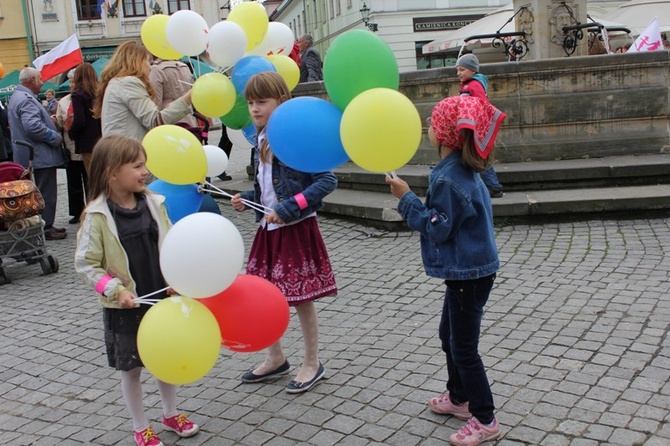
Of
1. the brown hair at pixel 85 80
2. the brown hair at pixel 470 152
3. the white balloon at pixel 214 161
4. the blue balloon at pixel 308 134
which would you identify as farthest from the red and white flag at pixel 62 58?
the brown hair at pixel 470 152

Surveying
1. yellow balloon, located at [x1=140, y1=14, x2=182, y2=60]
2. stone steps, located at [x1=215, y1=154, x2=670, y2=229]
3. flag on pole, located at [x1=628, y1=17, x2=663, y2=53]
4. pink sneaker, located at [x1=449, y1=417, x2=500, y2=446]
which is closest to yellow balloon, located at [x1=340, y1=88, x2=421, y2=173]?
pink sneaker, located at [x1=449, y1=417, x2=500, y2=446]

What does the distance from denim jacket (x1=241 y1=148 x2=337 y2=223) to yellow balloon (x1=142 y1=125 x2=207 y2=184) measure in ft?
1.42

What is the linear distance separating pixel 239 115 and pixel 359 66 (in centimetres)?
133

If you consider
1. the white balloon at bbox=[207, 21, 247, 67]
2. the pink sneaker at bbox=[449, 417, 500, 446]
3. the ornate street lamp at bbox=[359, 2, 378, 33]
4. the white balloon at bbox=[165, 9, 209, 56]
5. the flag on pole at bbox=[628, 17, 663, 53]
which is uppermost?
the ornate street lamp at bbox=[359, 2, 378, 33]

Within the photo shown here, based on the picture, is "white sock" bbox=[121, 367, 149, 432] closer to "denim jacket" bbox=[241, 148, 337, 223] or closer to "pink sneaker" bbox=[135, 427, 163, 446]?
"pink sneaker" bbox=[135, 427, 163, 446]

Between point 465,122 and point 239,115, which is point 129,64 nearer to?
point 239,115

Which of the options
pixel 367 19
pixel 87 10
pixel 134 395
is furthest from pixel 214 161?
pixel 87 10

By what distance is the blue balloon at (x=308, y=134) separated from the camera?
132 inches

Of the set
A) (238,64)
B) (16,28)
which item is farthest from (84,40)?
(238,64)

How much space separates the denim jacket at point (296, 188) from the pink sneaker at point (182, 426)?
1.14 metres

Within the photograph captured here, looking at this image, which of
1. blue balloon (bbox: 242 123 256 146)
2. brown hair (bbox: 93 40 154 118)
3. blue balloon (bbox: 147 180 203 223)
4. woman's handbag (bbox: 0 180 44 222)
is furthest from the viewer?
woman's handbag (bbox: 0 180 44 222)

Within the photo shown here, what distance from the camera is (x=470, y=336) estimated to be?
3293mm

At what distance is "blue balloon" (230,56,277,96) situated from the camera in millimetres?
4289

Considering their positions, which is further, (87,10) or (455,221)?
(87,10)
